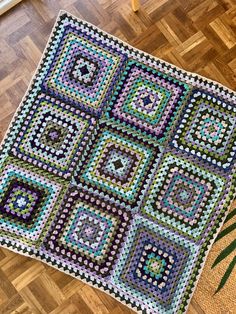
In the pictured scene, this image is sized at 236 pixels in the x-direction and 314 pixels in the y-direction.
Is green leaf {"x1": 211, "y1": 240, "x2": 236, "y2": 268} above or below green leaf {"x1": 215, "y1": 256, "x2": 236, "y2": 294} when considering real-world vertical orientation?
above

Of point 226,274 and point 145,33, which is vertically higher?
point 145,33

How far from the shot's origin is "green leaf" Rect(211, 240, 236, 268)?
1527 mm

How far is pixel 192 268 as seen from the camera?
1506 mm

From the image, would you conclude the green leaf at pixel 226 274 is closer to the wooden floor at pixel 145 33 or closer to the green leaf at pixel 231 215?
the wooden floor at pixel 145 33

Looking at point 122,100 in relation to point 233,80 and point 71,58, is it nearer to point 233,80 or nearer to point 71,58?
point 71,58

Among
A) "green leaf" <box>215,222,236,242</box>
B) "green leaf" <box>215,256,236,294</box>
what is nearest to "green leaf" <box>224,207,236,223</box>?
"green leaf" <box>215,222,236,242</box>

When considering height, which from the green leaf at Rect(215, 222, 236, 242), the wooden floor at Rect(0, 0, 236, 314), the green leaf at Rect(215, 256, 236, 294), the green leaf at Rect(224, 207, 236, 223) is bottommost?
the green leaf at Rect(215, 256, 236, 294)

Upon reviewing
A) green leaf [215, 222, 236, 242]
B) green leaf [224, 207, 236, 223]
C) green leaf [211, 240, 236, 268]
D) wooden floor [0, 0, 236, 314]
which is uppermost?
wooden floor [0, 0, 236, 314]

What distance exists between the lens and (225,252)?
153 cm

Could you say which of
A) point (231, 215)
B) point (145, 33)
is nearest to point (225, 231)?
point (231, 215)

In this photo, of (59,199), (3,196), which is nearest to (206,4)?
(59,199)

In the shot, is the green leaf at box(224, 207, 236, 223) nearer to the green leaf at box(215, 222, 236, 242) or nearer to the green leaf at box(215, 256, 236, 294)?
the green leaf at box(215, 222, 236, 242)

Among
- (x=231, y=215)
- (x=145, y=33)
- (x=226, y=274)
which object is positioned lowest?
(x=226, y=274)

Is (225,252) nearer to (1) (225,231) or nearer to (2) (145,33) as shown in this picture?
(1) (225,231)
